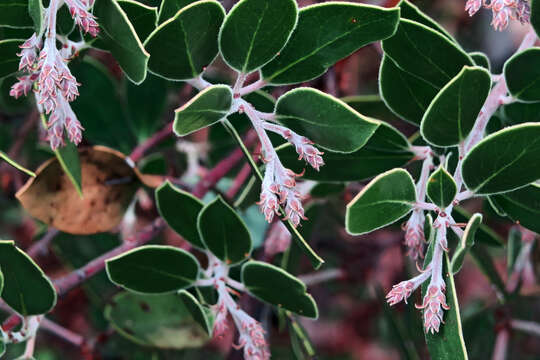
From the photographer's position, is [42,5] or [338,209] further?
[338,209]

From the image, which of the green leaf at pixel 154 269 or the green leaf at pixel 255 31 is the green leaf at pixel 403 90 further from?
the green leaf at pixel 154 269

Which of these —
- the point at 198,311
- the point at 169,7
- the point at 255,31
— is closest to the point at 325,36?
the point at 255,31

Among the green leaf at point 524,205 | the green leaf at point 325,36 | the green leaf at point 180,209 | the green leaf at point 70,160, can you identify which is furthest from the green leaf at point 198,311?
the green leaf at point 524,205

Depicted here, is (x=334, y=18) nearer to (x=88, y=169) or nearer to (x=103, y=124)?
(x=88, y=169)

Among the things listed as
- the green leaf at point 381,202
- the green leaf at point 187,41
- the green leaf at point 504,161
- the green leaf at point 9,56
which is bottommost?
the green leaf at point 381,202

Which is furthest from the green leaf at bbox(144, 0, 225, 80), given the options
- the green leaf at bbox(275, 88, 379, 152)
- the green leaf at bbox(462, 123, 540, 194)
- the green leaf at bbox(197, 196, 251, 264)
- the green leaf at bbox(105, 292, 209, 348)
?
the green leaf at bbox(105, 292, 209, 348)

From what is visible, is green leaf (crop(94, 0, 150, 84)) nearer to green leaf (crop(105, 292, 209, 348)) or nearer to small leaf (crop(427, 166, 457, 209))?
small leaf (crop(427, 166, 457, 209))

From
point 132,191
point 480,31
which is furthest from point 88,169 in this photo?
point 480,31
